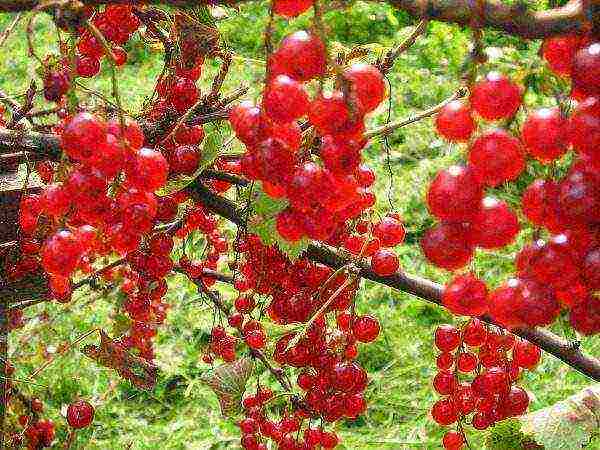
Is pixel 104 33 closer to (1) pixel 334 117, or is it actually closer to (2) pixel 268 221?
(2) pixel 268 221

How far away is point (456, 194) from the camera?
48cm

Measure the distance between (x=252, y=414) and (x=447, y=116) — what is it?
837 millimetres

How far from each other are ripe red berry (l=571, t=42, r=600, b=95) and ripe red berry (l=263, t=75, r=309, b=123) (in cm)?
16

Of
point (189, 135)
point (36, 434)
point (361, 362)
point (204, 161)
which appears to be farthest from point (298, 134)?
point (361, 362)

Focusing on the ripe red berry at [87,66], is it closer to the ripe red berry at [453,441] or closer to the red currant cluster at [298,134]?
the red currant cluster at [298,134]

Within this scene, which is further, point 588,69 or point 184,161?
point 184,161

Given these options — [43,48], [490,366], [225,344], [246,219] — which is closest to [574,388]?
[225,344]

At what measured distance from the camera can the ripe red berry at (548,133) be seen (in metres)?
0.47

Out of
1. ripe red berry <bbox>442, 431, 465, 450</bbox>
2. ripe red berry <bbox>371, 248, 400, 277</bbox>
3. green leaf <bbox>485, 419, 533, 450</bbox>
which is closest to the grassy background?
ripe red berry <bbox>442, 431, 465, 450</bbox>

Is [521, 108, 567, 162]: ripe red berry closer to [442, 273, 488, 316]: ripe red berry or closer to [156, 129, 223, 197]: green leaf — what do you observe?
[442, 273, 488, 316]: ripe red berry

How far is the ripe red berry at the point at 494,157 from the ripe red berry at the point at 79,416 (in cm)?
108

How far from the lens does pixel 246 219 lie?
32.4 inches

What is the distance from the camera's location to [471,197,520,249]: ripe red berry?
19.4 inches

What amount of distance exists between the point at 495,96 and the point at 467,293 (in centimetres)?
16
